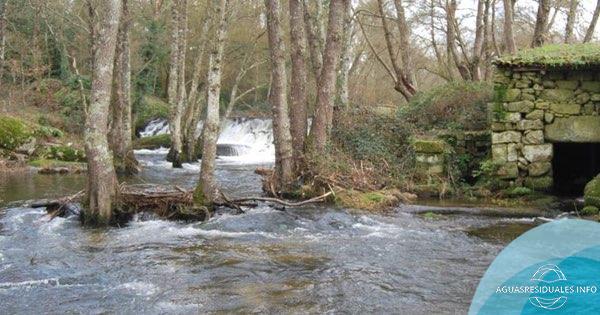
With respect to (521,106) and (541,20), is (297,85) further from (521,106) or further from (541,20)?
(541,20)

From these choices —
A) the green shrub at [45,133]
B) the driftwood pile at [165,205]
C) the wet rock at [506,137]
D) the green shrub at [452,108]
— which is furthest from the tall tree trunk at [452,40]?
the green shrub at [45,133]

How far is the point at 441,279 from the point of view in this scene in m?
6.61

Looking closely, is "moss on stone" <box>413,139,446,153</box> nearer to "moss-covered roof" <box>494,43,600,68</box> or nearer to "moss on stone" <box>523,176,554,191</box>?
"moss on stone" <box>523,176,554,191</box>

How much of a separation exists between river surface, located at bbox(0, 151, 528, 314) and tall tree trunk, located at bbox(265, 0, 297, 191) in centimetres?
158

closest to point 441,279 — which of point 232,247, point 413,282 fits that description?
point 413,282

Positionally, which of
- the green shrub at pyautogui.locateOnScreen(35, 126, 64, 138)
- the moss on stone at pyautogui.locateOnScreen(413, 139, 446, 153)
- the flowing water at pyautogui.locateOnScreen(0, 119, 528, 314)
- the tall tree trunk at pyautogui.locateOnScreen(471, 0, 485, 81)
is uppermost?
the tall tree trunk at pyautogui.locateOnScreen(471, 0, 485, 81)

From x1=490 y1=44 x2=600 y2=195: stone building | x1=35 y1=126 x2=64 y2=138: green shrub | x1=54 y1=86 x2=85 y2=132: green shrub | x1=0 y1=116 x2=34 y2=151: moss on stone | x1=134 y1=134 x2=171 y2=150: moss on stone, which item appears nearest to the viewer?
x1=490 y1=44 x2=600 y2=195: stone building

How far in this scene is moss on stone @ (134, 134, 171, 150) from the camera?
1073 inches

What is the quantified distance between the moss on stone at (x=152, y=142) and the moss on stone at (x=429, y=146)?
16565 mm

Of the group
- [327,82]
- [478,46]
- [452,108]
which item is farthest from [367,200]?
[478,46]

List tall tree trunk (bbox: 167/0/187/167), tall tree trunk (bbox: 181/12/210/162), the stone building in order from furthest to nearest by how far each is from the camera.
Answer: tall tree trunk (bbox: 181/12/210/162) < tall tree trunk (bbox: 167/0/187/167) < the stone building

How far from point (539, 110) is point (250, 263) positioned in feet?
26.0

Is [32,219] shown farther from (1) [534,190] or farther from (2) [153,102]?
(2) [153,102]

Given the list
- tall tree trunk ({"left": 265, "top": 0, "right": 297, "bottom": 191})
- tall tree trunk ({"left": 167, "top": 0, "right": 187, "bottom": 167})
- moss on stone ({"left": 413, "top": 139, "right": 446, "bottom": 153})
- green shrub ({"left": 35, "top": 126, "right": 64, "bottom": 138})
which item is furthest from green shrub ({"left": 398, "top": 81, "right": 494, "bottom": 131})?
green shrub ({"left": 35, "top": 126, "right": 64, "bottom": 138})
